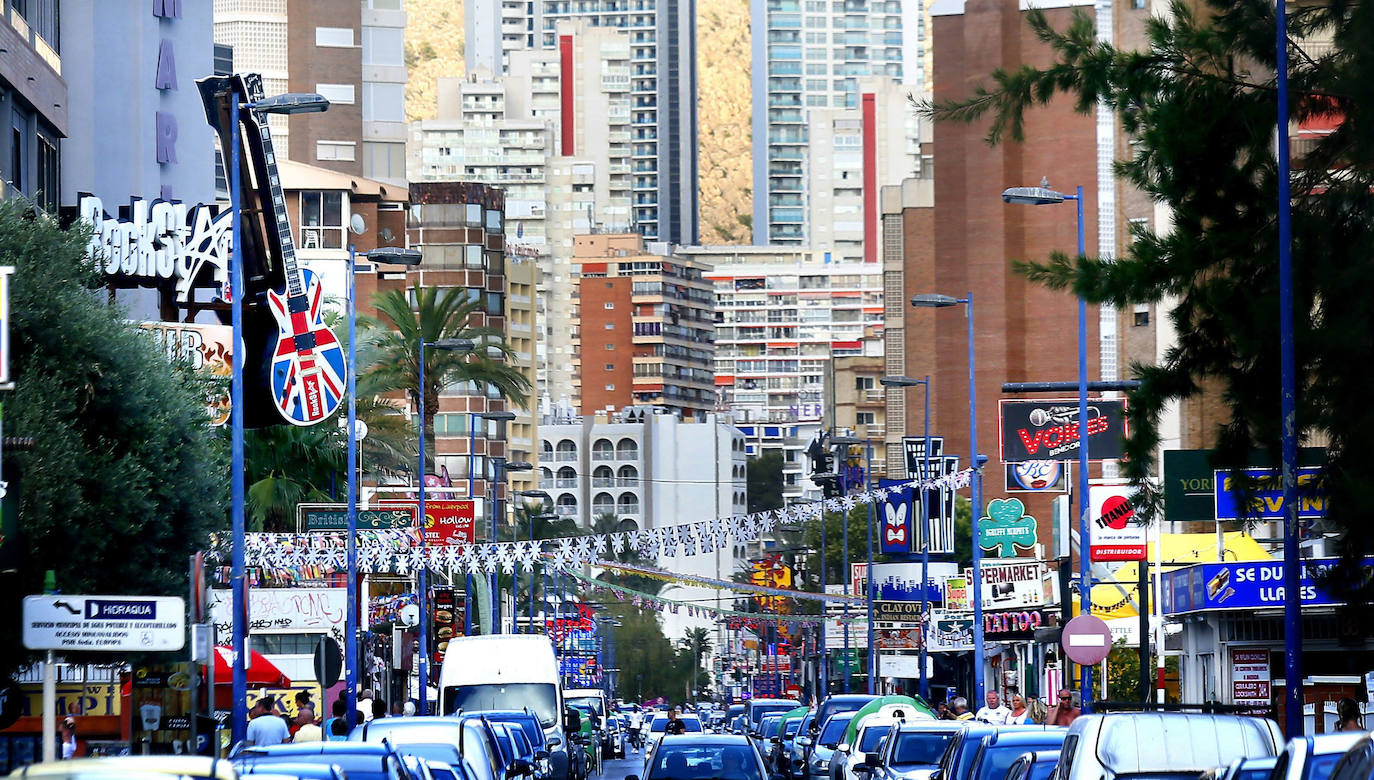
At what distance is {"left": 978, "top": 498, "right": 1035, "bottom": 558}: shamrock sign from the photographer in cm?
4347

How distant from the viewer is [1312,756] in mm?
12242

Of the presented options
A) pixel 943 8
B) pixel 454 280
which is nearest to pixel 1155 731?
pixel 943 8

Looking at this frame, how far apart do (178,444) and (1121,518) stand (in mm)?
16399

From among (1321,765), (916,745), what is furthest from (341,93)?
(1321,765)

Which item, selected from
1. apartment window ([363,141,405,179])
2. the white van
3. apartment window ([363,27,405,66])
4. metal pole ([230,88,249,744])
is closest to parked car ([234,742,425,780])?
metal pole ([230,88,249,744])

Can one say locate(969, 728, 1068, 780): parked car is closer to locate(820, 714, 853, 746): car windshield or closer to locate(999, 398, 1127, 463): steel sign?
locate(820, 714, 853, 746): car windshield

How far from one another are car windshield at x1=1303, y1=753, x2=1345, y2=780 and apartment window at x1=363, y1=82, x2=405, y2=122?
120399mm

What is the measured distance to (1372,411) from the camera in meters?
19.5

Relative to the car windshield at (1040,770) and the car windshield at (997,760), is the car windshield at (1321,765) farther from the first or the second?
the car windshield at (997,760)

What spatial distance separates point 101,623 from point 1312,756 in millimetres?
9722

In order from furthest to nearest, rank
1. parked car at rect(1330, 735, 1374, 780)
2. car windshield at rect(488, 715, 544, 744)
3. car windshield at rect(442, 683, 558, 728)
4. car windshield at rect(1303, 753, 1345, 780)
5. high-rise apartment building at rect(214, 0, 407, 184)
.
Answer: high-rise apartment building at rect(214, 0, 407, 184)
car windshield at rect(442, 683, 558, 728)
car windshield at rect(488, 715, 544, 744)
car windshield at rect(1303, 753, 1345, 780)
parked car at rect(1330, 735, 1374, 780)

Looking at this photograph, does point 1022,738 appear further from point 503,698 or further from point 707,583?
point 707,583

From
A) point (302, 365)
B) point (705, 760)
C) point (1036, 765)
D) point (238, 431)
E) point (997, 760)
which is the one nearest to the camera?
point (1036, 765)

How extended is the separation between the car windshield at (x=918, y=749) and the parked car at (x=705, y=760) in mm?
4600
